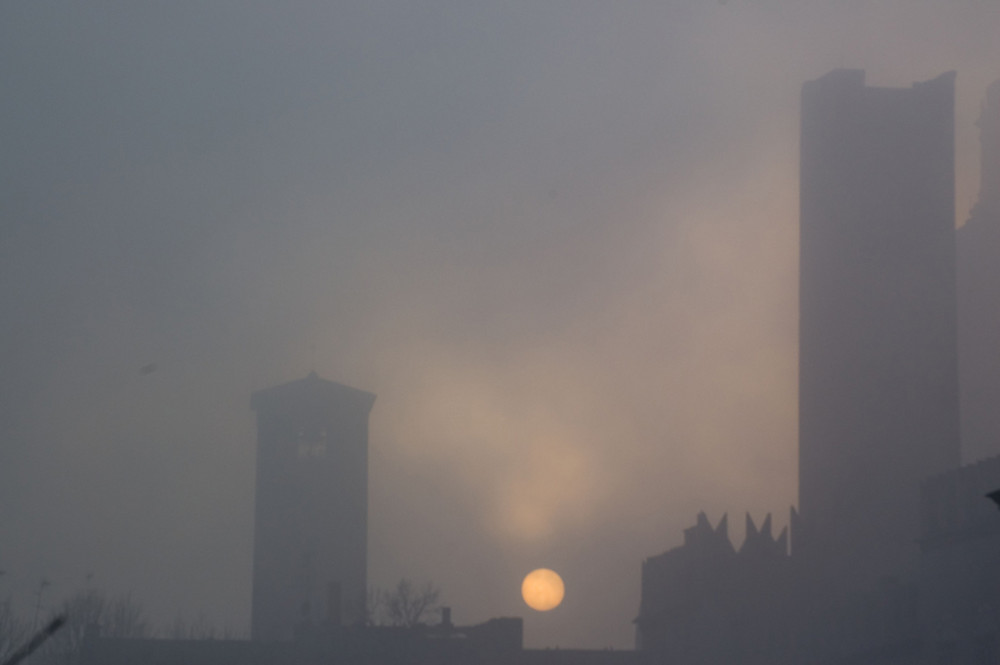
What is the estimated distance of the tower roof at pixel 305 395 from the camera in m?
161

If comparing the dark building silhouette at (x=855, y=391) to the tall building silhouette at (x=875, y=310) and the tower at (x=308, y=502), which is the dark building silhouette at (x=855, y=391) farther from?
the tower at (x=308, y=502)

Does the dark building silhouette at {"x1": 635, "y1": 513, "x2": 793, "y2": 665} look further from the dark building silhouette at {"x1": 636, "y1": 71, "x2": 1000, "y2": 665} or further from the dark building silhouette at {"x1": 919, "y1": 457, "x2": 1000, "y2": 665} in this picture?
the dark building silhouette at {"x1": 919, "y1": 457, "x2": 1000, "y2": 665}

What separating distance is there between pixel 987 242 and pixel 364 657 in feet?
270

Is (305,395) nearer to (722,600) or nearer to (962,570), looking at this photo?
(722,600)

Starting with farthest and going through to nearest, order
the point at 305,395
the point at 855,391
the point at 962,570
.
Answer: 1. the point at 305,395
2. the point at 855,391
3. the point at 962,570

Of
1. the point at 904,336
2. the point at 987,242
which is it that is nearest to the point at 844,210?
the point at 904,336

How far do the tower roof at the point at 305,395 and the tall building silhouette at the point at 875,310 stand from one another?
8232cm

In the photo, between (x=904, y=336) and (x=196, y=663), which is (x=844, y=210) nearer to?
(x=904, y=336)

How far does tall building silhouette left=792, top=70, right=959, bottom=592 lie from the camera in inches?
3435

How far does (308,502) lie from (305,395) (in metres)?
17.3

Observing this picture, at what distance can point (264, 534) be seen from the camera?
479 ft

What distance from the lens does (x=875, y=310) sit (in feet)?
314

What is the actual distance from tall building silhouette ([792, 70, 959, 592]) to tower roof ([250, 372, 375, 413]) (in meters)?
82.3

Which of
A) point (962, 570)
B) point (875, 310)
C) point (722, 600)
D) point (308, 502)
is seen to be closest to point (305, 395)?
point (308, 502)
